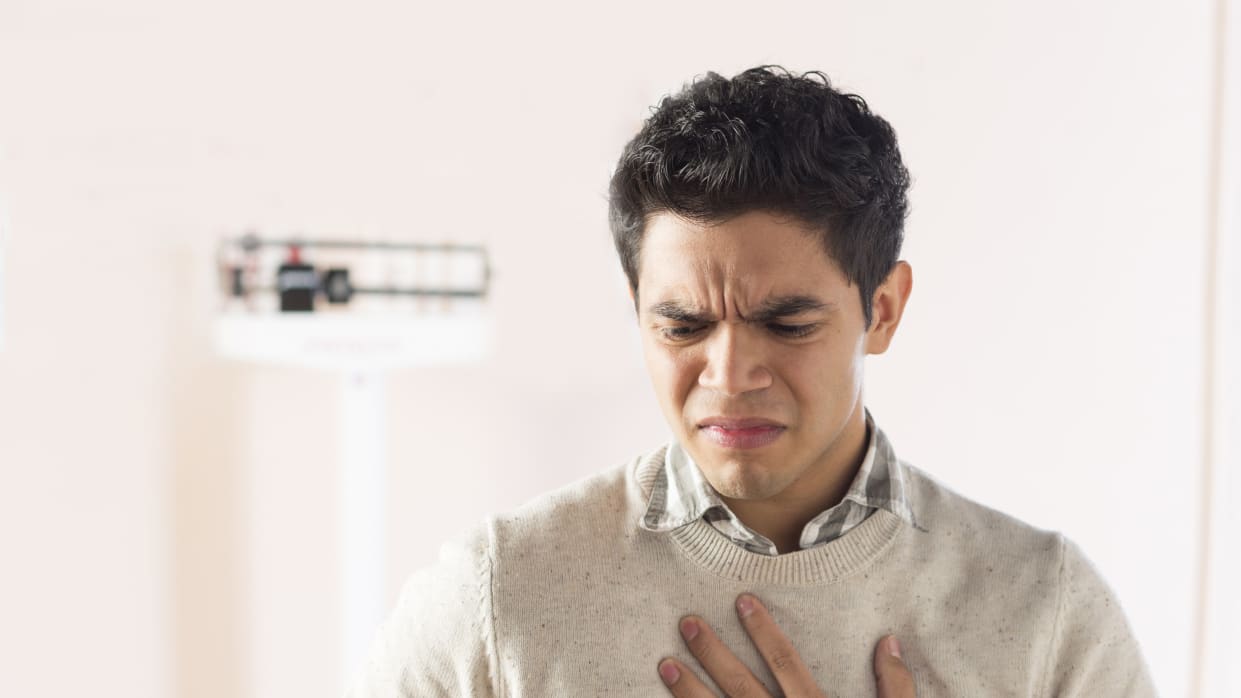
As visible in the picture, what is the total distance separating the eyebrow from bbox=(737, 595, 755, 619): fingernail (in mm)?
276

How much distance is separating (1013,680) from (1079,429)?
1.51 metres

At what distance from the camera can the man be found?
103cm

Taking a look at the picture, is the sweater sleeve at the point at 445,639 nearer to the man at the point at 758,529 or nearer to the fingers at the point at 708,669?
the man at the point at 758,529

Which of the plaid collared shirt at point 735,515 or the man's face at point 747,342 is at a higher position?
the man's face at point 747,342

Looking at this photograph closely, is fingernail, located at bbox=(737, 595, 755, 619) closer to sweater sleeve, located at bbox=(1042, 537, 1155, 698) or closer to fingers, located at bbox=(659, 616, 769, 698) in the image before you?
fingers, located at bbox=(659, 616, 769, 698)

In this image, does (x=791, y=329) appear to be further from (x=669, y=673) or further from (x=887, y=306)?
(x=669, y=673)

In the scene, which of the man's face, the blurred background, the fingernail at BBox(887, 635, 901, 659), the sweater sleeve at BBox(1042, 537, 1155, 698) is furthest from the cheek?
the blurred background

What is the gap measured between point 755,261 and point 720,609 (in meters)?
0.35

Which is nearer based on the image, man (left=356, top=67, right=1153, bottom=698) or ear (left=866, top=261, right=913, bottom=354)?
man (left=356, top=67, right=1153, bottom=698)

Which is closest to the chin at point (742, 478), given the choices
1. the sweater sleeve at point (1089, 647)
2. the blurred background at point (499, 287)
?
the sweater sleeve at point (1089, 647)

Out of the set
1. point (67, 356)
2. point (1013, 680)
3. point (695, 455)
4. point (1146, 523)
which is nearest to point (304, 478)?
point (67, 356)

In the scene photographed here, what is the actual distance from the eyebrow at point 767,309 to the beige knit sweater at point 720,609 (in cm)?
21

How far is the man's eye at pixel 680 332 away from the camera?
1047 millimetres

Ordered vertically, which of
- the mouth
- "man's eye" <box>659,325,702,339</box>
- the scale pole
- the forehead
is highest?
the forehead
